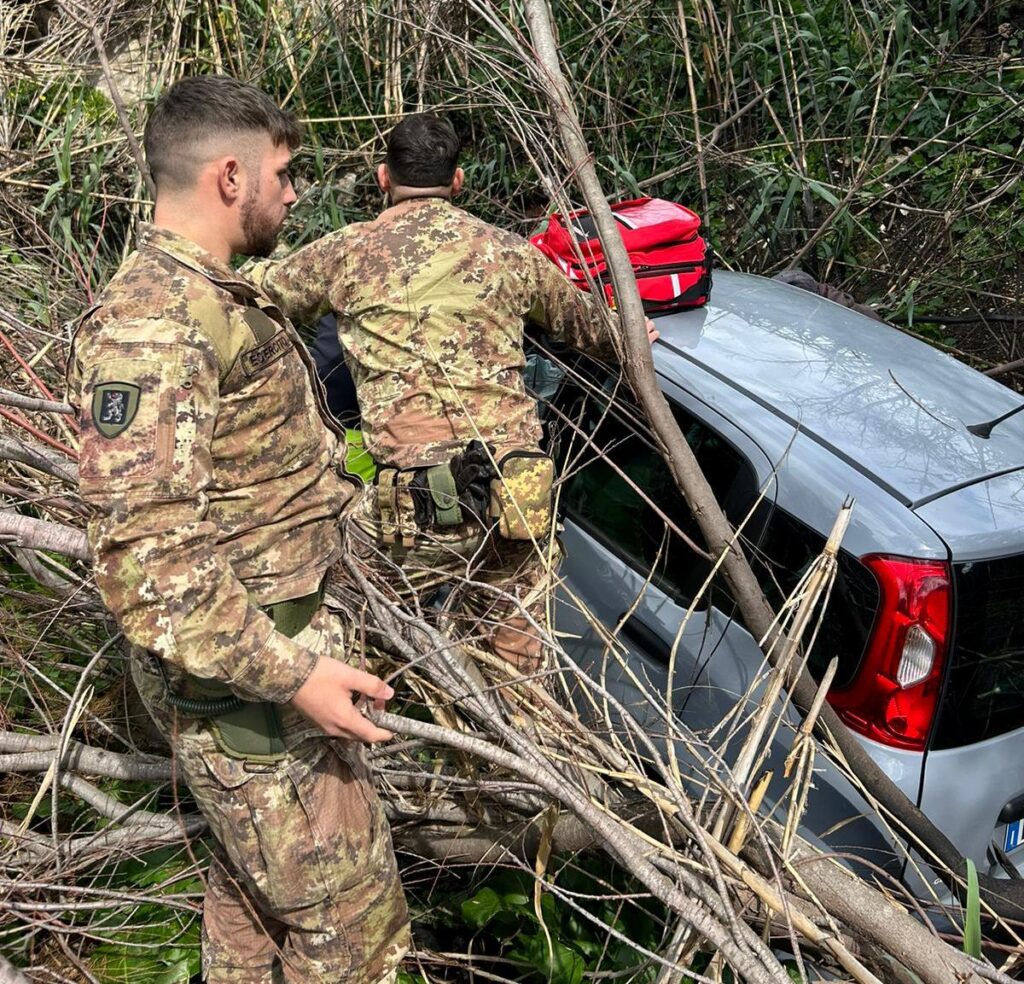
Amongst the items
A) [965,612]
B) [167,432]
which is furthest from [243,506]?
[965,612]

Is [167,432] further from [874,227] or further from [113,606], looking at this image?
[874,227]

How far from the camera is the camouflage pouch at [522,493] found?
9.05 ft

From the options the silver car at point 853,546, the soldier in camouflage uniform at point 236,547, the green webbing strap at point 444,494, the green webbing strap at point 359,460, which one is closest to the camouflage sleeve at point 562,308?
the silver car at point 853,546

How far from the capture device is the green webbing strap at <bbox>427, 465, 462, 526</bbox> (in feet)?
9.19

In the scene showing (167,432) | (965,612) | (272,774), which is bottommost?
(272,774)

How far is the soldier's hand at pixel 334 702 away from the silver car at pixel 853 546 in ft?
2.02

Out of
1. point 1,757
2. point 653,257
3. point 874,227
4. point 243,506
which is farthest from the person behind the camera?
point 874,227

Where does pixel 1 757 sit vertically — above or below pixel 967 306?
below

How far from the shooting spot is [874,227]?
5.34 m

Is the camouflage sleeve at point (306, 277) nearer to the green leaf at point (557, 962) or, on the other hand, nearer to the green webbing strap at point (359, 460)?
the green webbing strap at point (359, 460)

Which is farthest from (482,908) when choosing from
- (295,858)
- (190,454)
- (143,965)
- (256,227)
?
(256,227)

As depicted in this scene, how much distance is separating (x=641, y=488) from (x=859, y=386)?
2.22 feet

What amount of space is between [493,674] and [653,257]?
136 cm

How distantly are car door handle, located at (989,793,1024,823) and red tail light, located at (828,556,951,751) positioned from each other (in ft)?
0.95
